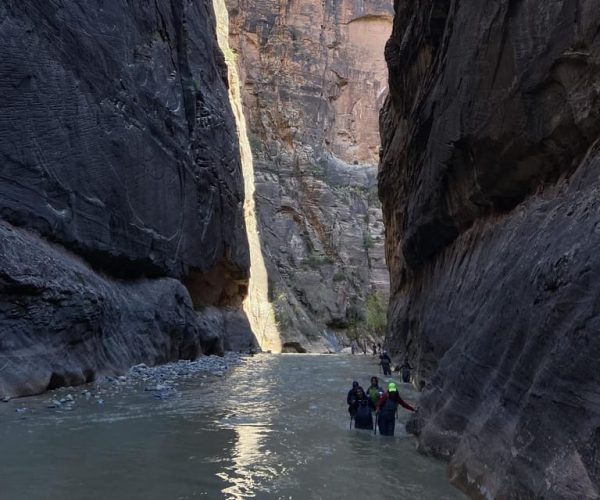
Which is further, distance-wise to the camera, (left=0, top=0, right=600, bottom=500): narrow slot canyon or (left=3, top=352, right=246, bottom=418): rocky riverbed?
(left=3, top=352, right=246, bottom=418): rocky riverbed

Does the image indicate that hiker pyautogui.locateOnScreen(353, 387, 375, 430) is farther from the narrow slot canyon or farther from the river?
the river

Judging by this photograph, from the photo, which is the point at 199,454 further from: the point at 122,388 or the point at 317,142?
the point at 317,142

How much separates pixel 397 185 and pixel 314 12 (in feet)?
172

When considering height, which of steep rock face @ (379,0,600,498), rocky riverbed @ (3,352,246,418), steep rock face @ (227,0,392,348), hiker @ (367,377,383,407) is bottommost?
rocky riverbed @ (3,352,246,418)

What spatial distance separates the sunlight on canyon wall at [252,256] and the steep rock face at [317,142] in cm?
308

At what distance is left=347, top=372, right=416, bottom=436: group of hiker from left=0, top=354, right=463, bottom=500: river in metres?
0.29

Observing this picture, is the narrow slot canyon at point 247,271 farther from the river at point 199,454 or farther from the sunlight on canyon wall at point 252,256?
the sunlight on canyon wall at point 252,256

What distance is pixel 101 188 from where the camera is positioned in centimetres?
1853

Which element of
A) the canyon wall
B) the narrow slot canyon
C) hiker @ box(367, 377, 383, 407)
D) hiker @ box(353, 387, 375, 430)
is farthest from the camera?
the canyon wall

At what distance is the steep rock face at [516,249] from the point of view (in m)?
4.72

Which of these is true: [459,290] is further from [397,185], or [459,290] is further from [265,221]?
[265,221]

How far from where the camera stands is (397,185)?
26.8m

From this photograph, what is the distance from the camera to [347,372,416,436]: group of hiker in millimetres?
9586

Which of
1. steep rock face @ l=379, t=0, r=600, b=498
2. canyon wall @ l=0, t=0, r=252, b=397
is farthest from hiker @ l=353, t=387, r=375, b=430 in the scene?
canyon wall @ l=0, t=0, r=252, b=397
